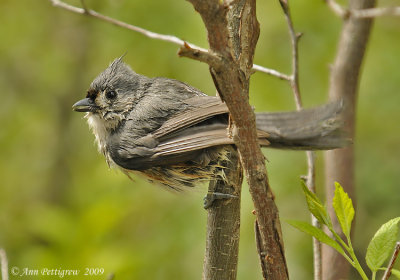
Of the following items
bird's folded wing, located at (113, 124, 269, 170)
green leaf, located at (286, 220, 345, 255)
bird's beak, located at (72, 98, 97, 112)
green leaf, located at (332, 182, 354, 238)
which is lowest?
green leaf, located at (286, 220, 345, 255)

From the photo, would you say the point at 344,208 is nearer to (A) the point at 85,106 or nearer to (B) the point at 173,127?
(B) the point at 173,127

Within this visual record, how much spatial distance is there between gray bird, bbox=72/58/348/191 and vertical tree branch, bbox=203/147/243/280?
0.27 m

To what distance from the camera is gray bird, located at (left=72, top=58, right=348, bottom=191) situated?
2.90m

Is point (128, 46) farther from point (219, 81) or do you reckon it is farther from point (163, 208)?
point (219, 81)

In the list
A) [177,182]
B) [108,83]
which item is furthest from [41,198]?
[177,182]

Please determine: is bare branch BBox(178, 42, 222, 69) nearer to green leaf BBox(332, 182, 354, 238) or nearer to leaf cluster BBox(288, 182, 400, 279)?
leaf cluster BBox(288, 182, 400, 279)

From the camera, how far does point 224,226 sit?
2.80m

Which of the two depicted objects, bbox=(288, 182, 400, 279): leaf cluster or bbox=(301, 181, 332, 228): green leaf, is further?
bbox=(301, 181, 332, 228): green leaf

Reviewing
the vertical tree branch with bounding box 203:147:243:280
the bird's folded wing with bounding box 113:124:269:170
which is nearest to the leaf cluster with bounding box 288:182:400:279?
the vertical tree branch with bounding box 203:147:243:280

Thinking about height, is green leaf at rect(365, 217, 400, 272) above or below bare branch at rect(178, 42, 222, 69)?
below

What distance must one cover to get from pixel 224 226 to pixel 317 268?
20.7 inches

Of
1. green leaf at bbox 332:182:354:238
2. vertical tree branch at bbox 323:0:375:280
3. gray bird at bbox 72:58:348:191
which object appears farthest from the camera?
vertical tree branch at bbox 323:0:375:280

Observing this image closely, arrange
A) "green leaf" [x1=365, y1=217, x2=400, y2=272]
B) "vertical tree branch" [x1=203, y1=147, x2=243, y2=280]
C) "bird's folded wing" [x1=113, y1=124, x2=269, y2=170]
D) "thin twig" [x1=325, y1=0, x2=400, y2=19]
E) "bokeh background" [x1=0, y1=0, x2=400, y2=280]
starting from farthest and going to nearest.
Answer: "bokeh background" [x1=0, y1=0, x2=400, y2=280] < "bird's folded wing" [x1=113, y1=124, x2=269, y2=170] < "vertical tree branch" [x1=203, y1=147, x2=243, y2=280] < "green leaf" [x1=365, y1=217, x2=400, y2=272] < "thin twig" [x1=325, y1=0, x2=400, y2=19]

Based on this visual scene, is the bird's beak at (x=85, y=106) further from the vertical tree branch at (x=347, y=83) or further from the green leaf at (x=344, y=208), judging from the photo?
the green leaf at (x=344, y=208)
